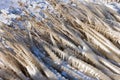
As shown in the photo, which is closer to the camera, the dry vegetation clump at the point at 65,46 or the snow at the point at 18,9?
the dry vegetation clump at the point at 65,46

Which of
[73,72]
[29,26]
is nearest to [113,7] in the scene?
[29,26]

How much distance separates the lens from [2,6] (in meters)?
5.72

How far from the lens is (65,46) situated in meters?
4.85

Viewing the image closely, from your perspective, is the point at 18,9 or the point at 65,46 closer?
the point at 65,46

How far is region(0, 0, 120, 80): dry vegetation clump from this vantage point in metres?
4.29

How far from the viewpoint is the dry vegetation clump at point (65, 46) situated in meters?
4.29

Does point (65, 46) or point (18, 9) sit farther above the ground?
point (18, 9)

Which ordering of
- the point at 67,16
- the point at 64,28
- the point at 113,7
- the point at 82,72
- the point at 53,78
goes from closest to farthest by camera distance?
1. the point at 53,78
2. the point at 82,72
3. the point at 64,28
4. the point at 67,16
5. the point at 113,7

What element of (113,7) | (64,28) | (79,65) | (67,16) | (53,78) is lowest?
(53,78)

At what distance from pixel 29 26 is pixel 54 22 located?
351mm

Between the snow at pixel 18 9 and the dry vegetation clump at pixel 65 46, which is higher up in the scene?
the snow at pixel 18 9

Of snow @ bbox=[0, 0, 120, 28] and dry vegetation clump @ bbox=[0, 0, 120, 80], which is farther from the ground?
snow @ bbox=[0, 0, 120, 28]

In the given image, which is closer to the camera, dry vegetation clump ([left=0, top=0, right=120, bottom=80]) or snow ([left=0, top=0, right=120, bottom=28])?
dry vegetation clump ([left=0, top=0, right=120, bottom=80])

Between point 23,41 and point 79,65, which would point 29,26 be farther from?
point 79,65
